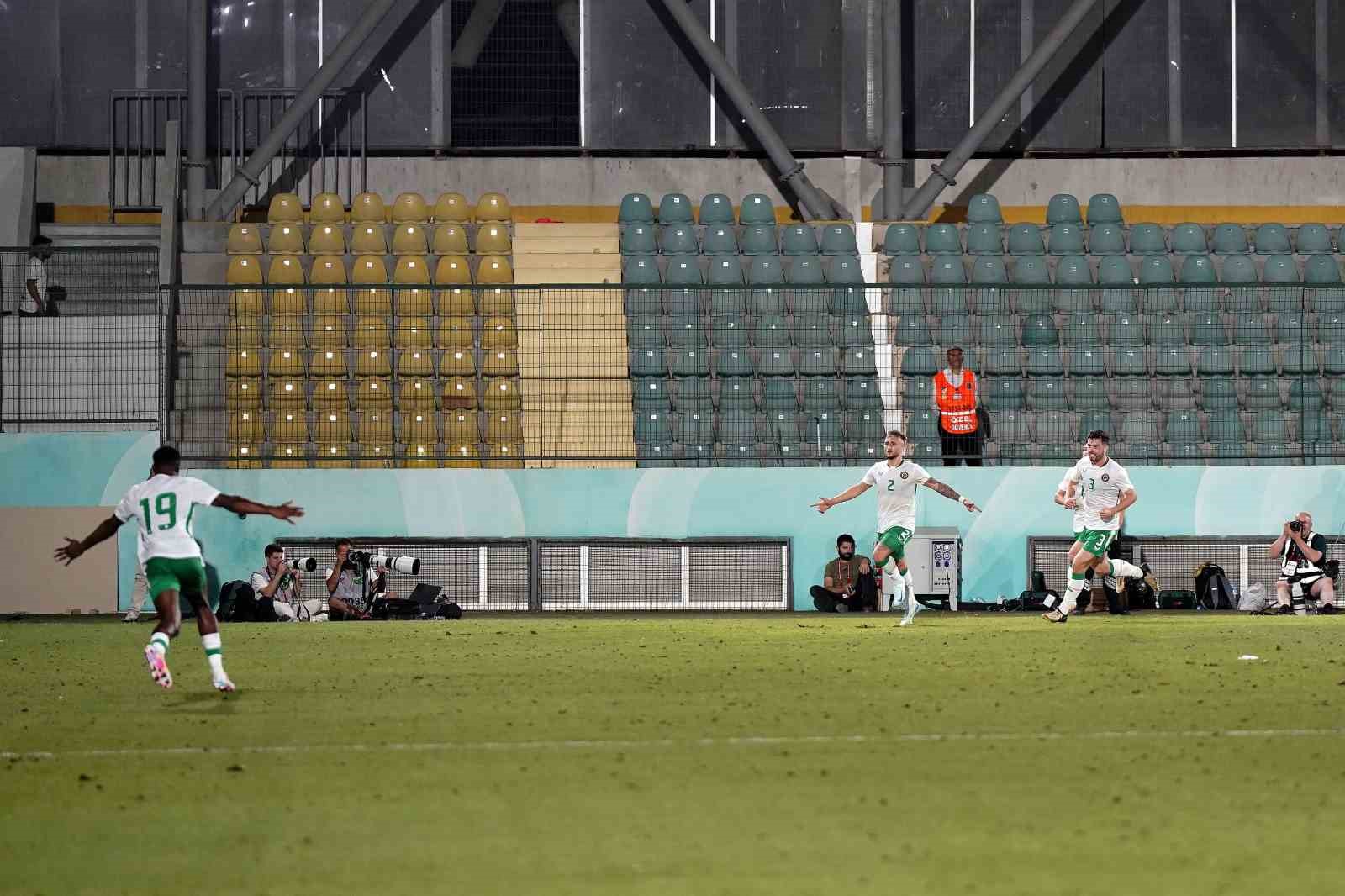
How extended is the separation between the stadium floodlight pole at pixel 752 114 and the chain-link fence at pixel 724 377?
16.7ft

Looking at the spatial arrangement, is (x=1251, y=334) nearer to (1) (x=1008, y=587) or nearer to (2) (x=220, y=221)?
(1) (x=1008, y=587)

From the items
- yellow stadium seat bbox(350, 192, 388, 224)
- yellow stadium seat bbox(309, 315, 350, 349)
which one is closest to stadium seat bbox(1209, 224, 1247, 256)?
yellow stadium seat bbox(350, 192, 388, 224)

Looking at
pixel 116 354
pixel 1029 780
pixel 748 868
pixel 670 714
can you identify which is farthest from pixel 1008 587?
pixel 748 868

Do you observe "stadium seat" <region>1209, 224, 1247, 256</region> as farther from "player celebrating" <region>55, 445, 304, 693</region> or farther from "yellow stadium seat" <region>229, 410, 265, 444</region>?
"player celebrating" <region>55, 445, 304, 693</region>

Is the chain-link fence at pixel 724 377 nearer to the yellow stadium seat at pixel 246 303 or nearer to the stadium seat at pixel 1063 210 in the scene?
the yellow stadium seat at pixel 246 303

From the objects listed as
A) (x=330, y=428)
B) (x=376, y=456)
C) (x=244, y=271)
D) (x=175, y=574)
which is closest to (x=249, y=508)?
(x=175, y=574)

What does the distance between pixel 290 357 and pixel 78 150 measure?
8.39 m

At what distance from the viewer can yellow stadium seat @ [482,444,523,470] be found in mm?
22906

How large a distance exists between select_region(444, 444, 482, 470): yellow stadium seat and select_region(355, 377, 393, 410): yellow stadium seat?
37.1 inches

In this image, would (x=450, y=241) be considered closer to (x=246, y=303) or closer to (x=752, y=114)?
(x=246, y=303)

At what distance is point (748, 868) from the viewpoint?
6.70m

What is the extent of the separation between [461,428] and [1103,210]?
11.2 metres

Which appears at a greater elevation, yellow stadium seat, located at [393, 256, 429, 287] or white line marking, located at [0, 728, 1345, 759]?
yellow stadium seat, located at [393, 256, 429, 287]

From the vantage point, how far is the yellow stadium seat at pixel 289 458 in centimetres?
2283
